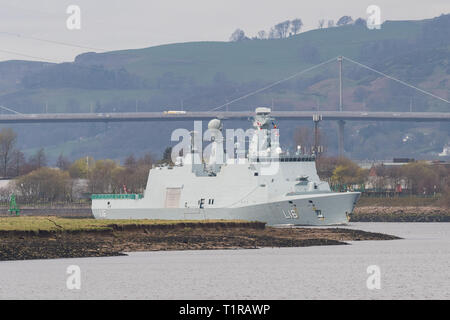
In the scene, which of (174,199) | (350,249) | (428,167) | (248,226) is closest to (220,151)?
(174,199)

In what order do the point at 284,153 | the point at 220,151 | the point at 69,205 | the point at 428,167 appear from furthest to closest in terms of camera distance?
the point at 428,167, the point at 69,205, the point at 220,151, the point at 284,153

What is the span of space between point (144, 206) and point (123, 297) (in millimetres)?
37616

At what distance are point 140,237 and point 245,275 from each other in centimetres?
1520

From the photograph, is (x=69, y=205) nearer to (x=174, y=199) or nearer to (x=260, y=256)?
(x=174, y=199)

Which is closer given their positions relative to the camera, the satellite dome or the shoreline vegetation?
the shoreline vegetation

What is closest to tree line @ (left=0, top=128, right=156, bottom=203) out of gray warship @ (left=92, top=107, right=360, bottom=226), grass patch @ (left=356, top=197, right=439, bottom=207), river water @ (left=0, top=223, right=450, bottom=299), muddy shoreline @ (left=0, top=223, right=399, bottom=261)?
grass patch @ (left=356, top=197, right=439, bottom=207)

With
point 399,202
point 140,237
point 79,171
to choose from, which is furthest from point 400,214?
point 79,171

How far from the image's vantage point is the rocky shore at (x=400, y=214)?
89.8m

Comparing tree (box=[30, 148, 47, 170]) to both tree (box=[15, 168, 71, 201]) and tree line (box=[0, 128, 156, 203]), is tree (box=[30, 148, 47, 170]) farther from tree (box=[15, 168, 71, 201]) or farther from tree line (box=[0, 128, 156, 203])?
tree (box=[15, 168, 71, 201])

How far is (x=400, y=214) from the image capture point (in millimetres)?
92188

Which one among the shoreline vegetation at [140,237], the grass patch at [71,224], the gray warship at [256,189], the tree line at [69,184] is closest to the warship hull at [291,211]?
the gray warship at [256,189]

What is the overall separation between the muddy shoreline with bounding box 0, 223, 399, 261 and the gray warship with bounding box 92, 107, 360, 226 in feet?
7.28

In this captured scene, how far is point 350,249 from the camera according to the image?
177 ft

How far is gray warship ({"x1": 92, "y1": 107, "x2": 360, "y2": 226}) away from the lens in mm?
65250
